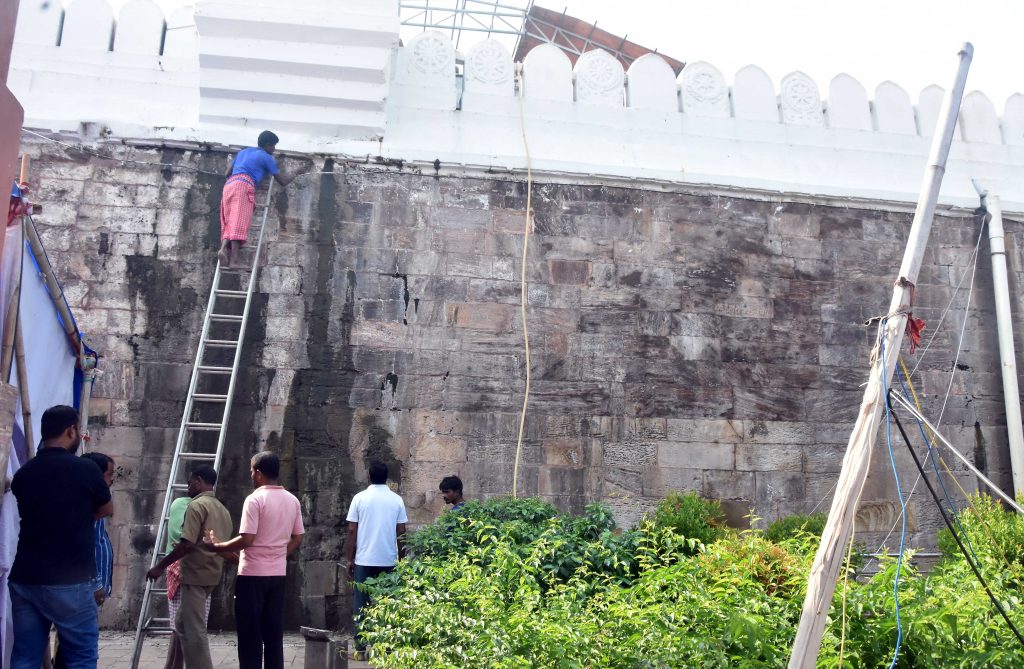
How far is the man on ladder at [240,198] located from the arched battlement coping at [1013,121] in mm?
6643

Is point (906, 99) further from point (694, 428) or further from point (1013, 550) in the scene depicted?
point (1013, 550)

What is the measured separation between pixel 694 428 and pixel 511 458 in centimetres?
151

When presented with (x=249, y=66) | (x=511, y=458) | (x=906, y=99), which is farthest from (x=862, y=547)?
(x=249, y=66)

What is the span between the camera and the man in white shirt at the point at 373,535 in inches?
207

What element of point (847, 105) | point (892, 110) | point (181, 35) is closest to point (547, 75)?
point (847, 105)

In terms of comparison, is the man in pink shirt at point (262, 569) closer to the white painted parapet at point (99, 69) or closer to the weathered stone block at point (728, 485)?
the weathered stone block at point (728, 485)

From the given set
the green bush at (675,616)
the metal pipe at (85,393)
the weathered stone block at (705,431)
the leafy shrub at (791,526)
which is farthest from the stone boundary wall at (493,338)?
the green bush at (675,616)

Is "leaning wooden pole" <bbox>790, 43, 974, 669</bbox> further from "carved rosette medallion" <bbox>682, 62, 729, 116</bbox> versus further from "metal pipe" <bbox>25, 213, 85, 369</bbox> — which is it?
"carved rosette medallion" <bbox>682, 62, 729, 116</bbox>

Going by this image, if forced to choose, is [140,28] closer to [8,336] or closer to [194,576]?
[8,336]

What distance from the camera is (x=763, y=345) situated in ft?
23.2

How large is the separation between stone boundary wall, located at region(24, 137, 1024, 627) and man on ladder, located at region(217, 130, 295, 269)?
0.18 meters

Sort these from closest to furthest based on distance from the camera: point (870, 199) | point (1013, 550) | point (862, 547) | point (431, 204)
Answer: point (1013, 550)
point (862, 547)
point (431, 204)
point (870, 199)

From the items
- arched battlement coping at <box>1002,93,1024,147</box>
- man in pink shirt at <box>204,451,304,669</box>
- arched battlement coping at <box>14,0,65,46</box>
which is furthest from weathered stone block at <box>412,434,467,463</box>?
arched battlement coping at <box>1002,93,1024,147</box>

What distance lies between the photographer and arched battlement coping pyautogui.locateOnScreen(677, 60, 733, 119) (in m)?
7.54
